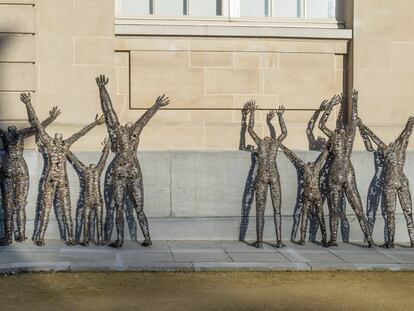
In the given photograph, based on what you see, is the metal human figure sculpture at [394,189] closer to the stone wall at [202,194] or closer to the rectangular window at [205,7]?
the stone wall at [202,194]

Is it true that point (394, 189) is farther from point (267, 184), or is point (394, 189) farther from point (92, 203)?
point (92, 203)

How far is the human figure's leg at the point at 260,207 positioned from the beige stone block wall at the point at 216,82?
164cm

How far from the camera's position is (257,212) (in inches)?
497

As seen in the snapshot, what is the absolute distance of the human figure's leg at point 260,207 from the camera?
12.6 meters

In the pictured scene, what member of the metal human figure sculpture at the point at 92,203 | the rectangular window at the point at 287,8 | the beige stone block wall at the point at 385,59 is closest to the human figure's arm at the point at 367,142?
the beige stone block wall at the point at 385,59

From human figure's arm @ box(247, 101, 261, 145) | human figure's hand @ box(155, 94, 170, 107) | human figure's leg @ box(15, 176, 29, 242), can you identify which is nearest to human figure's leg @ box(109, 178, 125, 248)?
human figure's leg @ box(15, 176, 29, 242)

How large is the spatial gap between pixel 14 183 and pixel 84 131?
1.38m

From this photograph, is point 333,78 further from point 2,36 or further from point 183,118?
point 2,36

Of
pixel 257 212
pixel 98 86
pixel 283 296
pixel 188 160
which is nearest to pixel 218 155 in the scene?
pixel 188 160

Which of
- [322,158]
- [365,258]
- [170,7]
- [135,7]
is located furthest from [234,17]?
[365,258]

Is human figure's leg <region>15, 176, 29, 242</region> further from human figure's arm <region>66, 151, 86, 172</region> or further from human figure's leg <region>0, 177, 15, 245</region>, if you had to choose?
human figure's arm <region>66, 151, 86, 172</region>

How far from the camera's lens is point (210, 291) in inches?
377

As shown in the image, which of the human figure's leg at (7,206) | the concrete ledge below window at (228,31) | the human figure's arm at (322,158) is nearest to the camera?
the human figure's leg at (7,206)

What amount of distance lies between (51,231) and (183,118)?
2952mm
